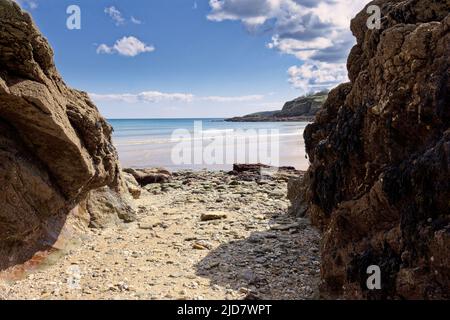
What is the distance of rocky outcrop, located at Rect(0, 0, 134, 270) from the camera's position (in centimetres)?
824

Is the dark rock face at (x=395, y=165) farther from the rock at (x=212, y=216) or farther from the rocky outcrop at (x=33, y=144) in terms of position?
the rocky outcrop at (x=33, y=144)

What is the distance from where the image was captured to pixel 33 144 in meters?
9.12

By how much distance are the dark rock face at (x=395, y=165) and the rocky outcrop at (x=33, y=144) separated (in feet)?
19.8

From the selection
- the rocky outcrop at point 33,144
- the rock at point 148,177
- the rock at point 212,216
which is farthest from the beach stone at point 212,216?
the rock at point 148,177

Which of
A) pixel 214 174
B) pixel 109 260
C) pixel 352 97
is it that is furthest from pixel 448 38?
pixel 214 174

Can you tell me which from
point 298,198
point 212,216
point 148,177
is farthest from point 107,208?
point 148,177

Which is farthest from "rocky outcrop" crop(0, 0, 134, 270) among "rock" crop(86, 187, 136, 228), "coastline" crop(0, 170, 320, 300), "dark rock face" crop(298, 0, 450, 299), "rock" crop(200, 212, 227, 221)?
"dark rock face" crop(298, 0, 450, 299)

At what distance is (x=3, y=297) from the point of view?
7.20m

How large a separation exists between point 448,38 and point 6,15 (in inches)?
314

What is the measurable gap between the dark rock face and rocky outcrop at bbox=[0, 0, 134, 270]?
6041 millimetres

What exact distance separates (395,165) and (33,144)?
296 inches

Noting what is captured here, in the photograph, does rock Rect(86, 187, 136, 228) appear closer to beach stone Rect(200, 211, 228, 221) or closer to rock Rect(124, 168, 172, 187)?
beach stone Rect(200, 211, 228, 221)

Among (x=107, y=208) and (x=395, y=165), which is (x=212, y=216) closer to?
(x=107, y=208)
